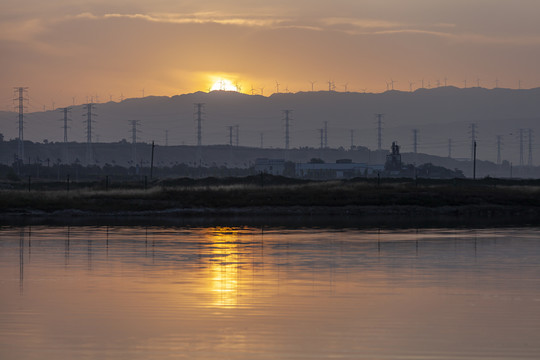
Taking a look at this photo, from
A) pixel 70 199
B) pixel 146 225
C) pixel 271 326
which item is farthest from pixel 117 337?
pixel 70 199

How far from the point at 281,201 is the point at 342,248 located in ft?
108

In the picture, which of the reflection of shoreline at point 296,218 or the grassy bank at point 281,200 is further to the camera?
the grassy bank at point 281,200

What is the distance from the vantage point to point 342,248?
3638 centimetres

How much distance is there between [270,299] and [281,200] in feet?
153

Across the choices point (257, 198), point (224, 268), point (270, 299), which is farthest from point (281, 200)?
point (270, 299)

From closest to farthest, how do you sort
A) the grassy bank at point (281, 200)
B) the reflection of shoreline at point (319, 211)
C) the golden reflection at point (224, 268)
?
1. the golden reflection at point (224, 268)
2. the reflection of shoreline at point (319, 211)
3. the grassy bank at point (281, 200)

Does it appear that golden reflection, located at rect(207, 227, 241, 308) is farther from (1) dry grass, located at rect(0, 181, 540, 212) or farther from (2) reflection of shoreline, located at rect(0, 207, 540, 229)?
(1) dry grass, located at rect(0, 181, 540, 212)

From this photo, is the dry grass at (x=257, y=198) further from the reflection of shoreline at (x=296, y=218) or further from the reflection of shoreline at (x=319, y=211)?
the reflection of shoreline at (x=296, y=218)

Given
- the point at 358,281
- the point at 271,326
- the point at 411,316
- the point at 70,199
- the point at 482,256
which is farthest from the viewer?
the point at 70,199

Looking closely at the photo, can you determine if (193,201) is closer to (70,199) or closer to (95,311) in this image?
(70,199)

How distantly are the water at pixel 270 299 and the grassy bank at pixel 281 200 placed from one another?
83.0ft

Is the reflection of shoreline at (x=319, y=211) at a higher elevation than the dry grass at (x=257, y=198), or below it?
below

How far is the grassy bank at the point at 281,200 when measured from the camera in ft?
215

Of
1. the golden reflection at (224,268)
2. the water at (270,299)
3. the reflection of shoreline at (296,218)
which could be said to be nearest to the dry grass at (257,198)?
the reflection of shoreline at (296,218)
